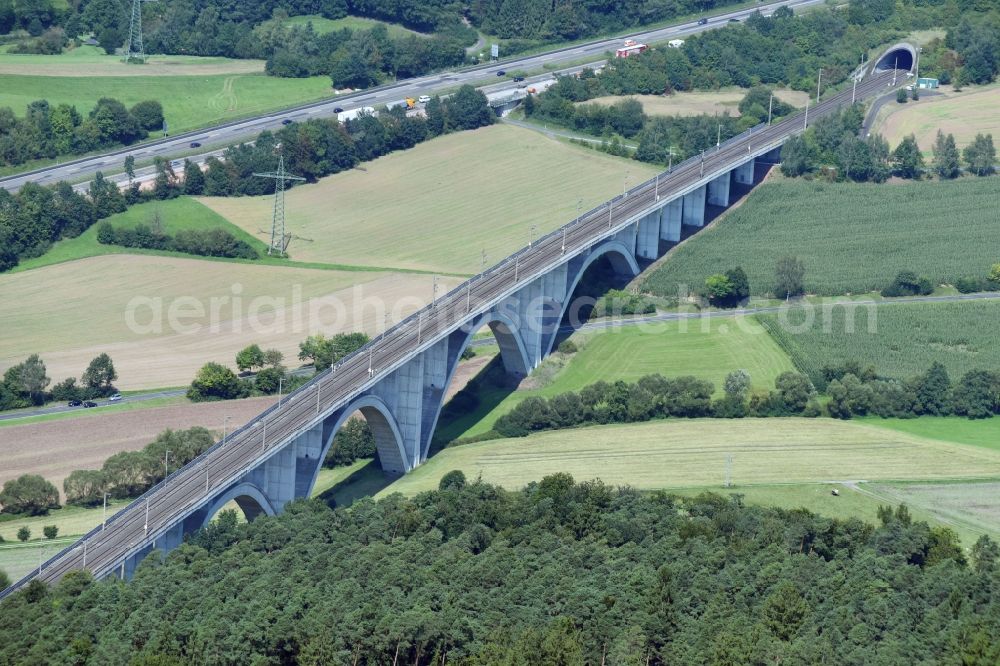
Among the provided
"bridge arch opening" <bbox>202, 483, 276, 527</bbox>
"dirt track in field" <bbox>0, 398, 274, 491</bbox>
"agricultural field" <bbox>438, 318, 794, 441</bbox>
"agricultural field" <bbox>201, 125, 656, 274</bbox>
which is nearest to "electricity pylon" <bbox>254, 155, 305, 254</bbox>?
"agricultural field" <bbox>201, 125, 656, 274</bbox>

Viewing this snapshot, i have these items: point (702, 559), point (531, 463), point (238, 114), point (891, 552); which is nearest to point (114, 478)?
point (531, 463)

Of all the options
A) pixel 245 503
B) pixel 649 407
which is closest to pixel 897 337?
pixel 649 407

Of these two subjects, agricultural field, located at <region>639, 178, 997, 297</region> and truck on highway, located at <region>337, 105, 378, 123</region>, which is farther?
truck on highway, located at <region>337, 105, 378, 123</region>

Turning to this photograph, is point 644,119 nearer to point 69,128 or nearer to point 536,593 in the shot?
point 69,128

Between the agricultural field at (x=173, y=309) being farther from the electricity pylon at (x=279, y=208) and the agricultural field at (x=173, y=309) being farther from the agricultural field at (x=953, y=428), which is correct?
the agricultural field at (x=953, y=428)

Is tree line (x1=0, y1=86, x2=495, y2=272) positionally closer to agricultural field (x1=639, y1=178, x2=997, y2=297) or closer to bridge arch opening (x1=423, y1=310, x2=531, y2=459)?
bridge arch opening (x1=423, y1=310, x2=531, y2=459)
